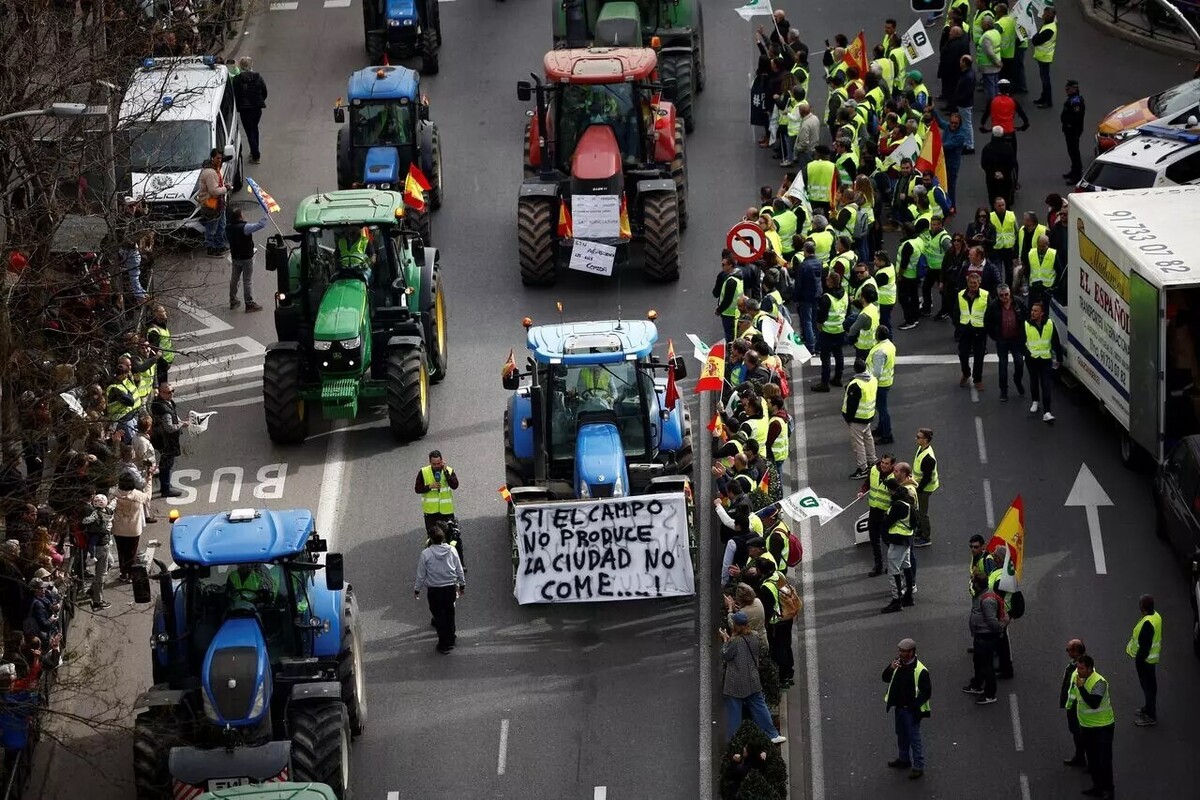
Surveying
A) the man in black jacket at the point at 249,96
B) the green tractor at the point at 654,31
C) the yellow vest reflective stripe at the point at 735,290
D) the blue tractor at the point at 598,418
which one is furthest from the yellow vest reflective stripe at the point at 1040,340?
the man in black jacket at the point at 249,96

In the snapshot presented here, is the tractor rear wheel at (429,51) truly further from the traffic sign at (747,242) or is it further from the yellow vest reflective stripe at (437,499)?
the yellow vest reflective stripe at (437,499)

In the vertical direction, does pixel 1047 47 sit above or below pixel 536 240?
above

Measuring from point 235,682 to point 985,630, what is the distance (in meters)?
7.79

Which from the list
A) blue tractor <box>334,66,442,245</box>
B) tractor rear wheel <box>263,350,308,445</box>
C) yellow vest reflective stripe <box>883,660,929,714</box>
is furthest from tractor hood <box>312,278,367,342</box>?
yellow vest reflective stripe <box>883,660,929,714</box>

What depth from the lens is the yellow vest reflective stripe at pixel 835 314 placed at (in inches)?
1254

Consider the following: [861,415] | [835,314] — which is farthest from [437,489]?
[835,314]

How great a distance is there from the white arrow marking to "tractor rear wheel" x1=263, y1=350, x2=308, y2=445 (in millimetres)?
9673

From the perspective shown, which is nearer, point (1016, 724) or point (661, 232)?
point (1016, 724)

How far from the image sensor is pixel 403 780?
24938 mm

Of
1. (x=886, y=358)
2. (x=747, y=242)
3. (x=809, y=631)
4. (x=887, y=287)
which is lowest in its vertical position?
(x=809, y=631)

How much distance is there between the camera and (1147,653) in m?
24.5

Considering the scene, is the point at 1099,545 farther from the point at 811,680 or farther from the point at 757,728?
the point at 757,728

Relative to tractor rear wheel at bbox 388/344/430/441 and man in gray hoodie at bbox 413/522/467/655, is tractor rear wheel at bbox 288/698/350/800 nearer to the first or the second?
man in gray hoodie at bbox 413/522/467/655

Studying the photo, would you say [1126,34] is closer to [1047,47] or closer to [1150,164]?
[1047,47]
